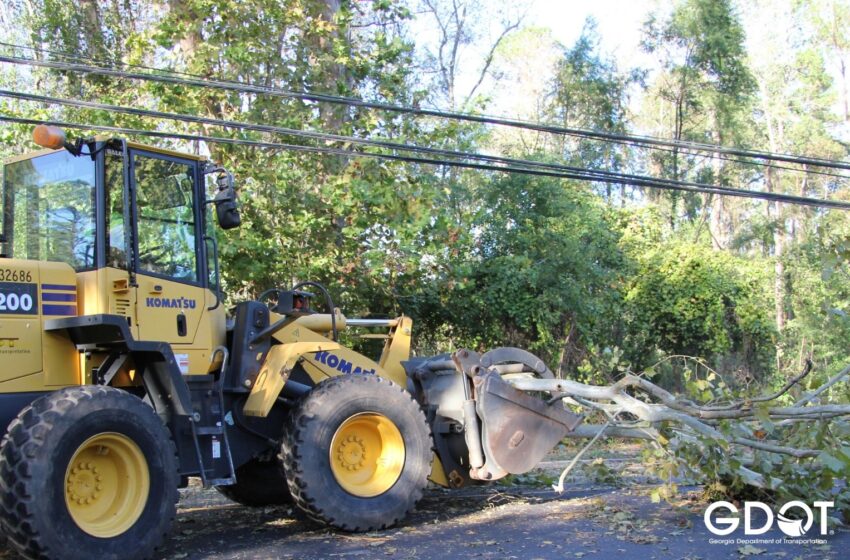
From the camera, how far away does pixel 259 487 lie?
888cm

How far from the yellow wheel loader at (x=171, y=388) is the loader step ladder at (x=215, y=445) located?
2 cm

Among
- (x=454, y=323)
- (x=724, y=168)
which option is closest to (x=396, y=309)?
(x=454, y=323)

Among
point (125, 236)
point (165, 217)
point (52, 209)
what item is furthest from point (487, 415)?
point (52, 209)

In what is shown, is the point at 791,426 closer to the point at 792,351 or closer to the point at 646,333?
the point at 646,333

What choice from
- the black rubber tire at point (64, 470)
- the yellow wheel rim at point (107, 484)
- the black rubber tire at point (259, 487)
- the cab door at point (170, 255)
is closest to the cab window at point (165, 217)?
the cab door at point (170, 255)

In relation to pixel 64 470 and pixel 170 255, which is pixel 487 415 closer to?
pixel 170 255

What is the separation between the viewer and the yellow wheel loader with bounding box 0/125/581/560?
6152 mm

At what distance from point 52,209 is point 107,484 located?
2.35 metres

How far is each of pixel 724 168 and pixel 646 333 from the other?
51.0 feet

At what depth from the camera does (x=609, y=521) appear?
7.85 m

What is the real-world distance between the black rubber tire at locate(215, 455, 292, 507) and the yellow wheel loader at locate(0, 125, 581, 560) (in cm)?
2

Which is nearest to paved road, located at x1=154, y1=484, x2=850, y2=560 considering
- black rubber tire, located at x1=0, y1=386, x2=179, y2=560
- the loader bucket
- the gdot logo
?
the gdot logo

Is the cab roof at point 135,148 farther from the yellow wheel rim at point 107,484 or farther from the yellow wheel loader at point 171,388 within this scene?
the yellow wheel rim at point 107,484

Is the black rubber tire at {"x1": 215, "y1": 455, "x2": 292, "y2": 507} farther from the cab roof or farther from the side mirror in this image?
the cab roof
